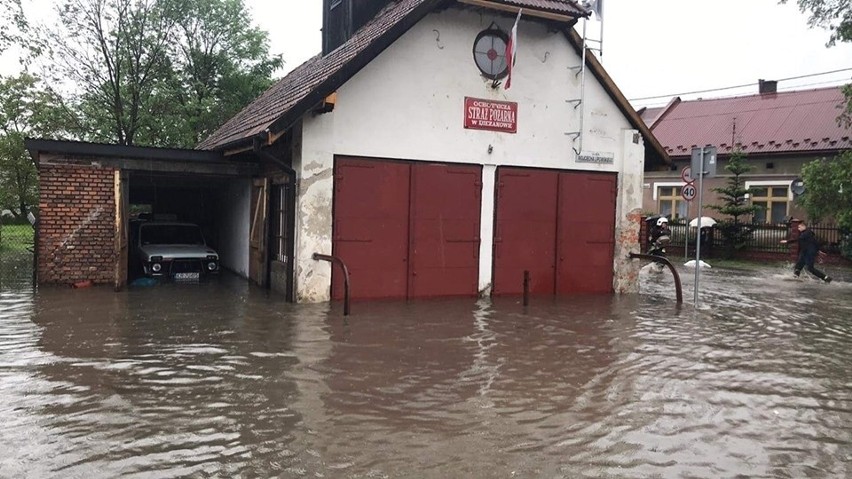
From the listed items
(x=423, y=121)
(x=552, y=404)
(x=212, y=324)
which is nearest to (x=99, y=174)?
(x=212, y=324)

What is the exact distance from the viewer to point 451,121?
1264cm

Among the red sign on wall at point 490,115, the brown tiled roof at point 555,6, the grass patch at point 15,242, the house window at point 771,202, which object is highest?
the brown tiled roof at point 555,6

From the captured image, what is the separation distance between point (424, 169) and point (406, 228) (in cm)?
113

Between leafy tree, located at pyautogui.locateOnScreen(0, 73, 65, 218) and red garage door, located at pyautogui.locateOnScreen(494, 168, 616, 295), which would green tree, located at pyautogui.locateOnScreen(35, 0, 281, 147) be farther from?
red garage door, located at pyautogui.locateOnScreen(494, 168, 616, 295)

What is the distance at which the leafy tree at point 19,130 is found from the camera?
100 ft

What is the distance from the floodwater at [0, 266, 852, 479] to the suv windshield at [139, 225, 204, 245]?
13.2ft

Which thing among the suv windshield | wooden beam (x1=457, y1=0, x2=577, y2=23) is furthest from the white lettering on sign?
the suv windshield

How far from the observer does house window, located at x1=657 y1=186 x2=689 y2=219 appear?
106 ft

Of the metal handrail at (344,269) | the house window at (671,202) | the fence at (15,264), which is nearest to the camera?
the metal handrail at (344,269)

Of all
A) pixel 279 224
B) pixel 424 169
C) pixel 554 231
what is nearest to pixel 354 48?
pixel 424 169

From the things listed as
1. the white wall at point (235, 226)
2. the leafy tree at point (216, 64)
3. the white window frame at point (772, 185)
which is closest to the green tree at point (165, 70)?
the leafy tree at point (216, 64)

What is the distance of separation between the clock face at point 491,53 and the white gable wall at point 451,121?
0.48 feet

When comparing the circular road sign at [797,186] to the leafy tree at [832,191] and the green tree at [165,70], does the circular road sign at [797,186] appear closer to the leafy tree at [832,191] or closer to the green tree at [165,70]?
the leafy tree at [832,191]

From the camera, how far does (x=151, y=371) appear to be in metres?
7.00
